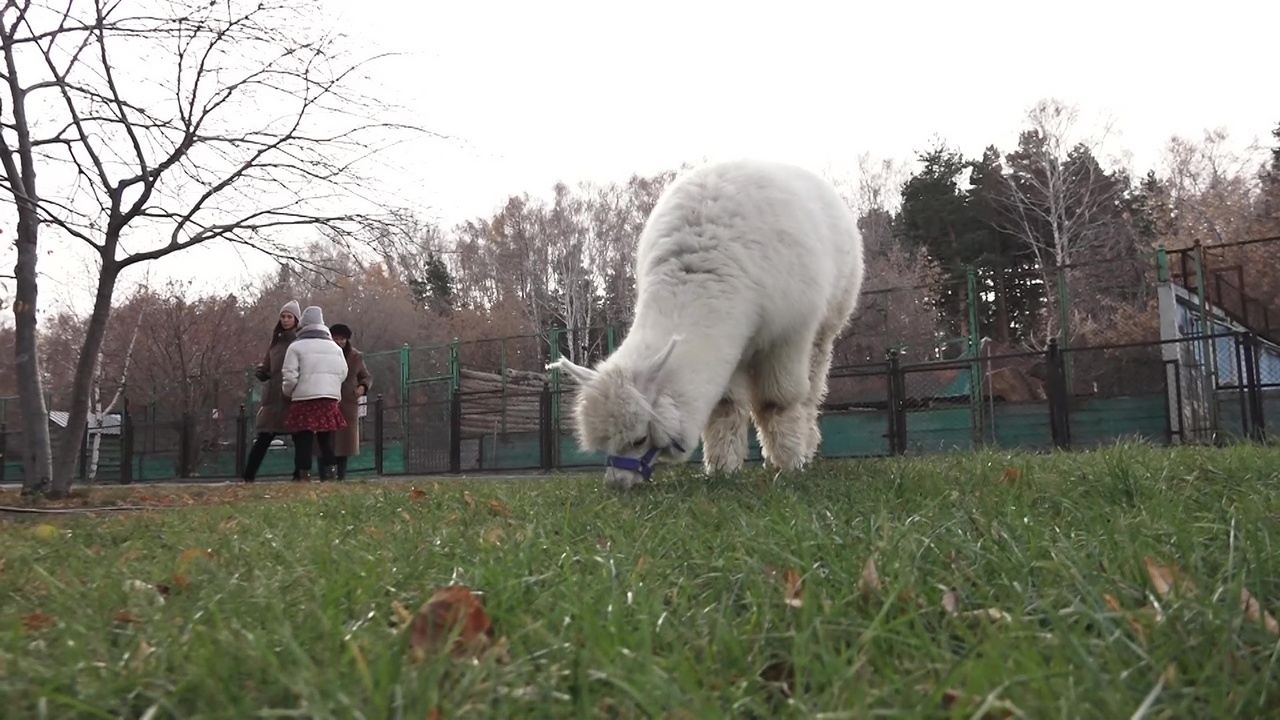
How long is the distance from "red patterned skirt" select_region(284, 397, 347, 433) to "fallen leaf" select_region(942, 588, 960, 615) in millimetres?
10072

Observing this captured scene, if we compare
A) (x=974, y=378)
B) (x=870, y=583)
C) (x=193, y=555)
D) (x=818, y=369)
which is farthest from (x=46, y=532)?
(x=974, y=378)

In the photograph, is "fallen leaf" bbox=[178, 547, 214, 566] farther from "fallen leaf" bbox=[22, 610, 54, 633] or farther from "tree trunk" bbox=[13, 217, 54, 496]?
"tree trunk" bbox=[13, 217, 54, 496]

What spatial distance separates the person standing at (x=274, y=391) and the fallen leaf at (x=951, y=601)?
10627 millimetres

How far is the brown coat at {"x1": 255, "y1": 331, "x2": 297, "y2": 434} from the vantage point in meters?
11.7

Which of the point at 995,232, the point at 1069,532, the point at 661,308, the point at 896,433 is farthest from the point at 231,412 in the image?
the point at 995,232

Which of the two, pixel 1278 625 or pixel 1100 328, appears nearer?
pixel 1278 625

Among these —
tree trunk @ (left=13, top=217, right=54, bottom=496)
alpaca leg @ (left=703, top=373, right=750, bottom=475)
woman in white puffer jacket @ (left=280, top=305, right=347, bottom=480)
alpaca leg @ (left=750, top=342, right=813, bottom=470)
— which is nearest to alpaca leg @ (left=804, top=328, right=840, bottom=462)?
alpaca leg @ (left=750, top=342, right=813, bottom=470)

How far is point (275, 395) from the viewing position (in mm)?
11922

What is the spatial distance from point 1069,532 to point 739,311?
311cm

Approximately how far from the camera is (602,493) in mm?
4949

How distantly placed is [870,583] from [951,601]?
7.0 inches

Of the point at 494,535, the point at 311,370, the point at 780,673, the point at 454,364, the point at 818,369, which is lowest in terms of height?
the point at 780,673

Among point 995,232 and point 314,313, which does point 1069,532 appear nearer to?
point 314,313

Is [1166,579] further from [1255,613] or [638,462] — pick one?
[638,462]
